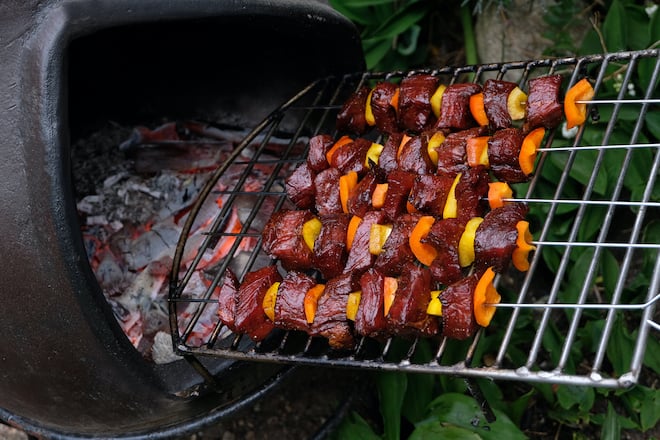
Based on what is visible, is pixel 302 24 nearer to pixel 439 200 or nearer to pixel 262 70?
pixel 262 70

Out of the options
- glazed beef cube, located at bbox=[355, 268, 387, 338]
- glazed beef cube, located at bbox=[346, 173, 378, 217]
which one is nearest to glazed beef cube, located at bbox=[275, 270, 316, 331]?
glazed beef cube, located at bbox=[355, 268, 387, 338]

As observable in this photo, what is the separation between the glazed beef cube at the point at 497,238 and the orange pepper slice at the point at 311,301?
0.59 metres

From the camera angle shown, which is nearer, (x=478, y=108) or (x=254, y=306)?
(x=254, y=306)

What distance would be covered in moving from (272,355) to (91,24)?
4.31 feet

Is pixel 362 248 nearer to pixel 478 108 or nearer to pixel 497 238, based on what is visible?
pixel 497 238

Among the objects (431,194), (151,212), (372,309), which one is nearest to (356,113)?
(431,194)

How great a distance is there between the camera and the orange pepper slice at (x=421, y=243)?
2352 mm

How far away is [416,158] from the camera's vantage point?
Result: 263 centimetres

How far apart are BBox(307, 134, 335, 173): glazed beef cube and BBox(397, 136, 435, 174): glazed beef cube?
382 mm

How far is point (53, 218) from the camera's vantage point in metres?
2.26

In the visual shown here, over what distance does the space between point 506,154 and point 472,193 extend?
0.64 feet

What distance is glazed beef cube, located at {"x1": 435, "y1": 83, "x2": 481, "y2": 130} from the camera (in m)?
2.68

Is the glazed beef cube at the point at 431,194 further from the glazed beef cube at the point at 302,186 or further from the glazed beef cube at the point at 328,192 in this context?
the glazed beef cube at the point at 302,186

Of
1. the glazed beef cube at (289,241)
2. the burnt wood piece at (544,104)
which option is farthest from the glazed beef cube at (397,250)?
the burnt wood piece at (544,104)
